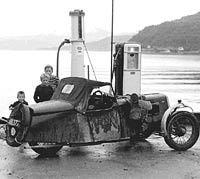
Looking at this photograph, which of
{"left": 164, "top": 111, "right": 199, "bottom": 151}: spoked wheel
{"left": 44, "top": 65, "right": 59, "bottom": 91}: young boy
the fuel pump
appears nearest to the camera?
{"left": 164, "top": 111, "right": 199, "bottom": 151}: spoked wheel

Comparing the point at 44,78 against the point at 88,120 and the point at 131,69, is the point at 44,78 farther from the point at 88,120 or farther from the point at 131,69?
the point at 131,69

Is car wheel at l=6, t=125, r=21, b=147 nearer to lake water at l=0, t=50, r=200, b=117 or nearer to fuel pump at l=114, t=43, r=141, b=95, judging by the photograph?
fuel pump at l=114, t=43, r=141, b=95

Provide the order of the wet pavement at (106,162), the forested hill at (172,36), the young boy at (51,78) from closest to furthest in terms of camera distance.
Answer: the wet pavement at (106,162) < the young boy at (51,78) < the forested hill at (172,36)

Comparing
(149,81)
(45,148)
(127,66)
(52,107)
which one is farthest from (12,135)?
(149,81)

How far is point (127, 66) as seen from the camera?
37.3 ft

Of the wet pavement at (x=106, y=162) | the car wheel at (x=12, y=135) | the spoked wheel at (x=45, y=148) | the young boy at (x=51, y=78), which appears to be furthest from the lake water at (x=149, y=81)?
the car wheel at (x=12, y=135)

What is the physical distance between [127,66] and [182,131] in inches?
129

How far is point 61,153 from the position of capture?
8.13 meters

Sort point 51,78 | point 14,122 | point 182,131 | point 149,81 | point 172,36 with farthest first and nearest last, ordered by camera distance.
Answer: point 172,36, point 149,81, point 51,78, point 182,131, point 14,122

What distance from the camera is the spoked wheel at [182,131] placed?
838 centimetres

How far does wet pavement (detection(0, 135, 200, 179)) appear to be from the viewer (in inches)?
268

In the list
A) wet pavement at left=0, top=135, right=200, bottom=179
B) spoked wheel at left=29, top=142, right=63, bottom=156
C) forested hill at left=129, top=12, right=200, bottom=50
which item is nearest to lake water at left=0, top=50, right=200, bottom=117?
wet pavement at left=0, top=135, right=200, bottom=179

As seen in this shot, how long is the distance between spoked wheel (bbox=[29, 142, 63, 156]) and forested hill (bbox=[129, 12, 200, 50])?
120312 mm

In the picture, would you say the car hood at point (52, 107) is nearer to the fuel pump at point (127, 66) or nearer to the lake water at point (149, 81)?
the fuel pump at point (127, 66)
